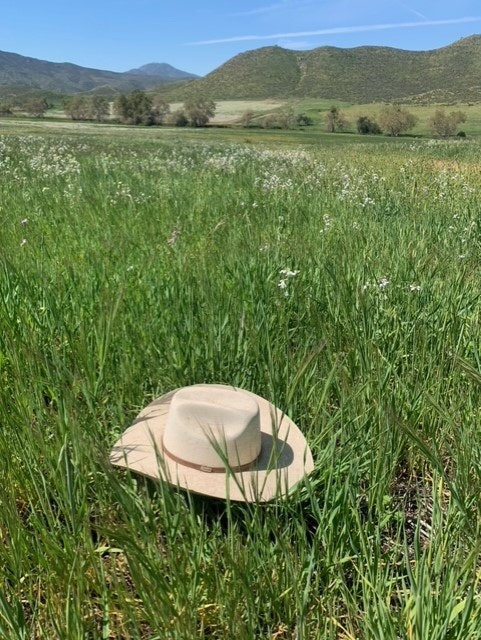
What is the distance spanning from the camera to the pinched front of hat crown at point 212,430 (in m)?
1.80

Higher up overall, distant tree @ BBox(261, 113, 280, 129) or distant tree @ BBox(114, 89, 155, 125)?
distant tree @ BBox(114, 89, 155, 125)

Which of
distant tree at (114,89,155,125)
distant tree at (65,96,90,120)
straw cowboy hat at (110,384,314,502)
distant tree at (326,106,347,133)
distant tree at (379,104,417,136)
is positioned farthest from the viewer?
distant tree at (65,96,90,120)

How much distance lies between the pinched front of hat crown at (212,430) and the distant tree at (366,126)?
120 metres

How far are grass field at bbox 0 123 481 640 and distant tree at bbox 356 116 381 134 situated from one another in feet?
380

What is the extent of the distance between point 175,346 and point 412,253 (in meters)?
2.15

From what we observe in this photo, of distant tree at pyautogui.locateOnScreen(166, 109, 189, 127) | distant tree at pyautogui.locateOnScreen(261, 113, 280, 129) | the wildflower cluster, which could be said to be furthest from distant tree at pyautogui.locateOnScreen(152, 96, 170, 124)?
the wildflower cluster

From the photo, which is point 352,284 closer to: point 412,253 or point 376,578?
point 412,253

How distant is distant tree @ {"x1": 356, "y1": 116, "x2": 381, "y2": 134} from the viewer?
371ft

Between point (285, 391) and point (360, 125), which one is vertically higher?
point (360, 125)

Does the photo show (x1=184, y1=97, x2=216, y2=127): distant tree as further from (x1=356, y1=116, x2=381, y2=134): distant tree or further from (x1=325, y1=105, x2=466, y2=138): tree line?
(x1=356, y1=116, x2=381, y2=134): distant tree

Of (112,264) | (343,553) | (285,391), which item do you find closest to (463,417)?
(285,391)

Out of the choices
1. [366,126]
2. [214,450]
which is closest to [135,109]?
[366,126]

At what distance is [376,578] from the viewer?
153cm

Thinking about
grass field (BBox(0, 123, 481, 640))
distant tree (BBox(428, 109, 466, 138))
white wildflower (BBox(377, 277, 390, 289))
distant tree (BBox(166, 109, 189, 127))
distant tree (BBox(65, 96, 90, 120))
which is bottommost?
grass field (BBox(0, 123, 481, 640))
